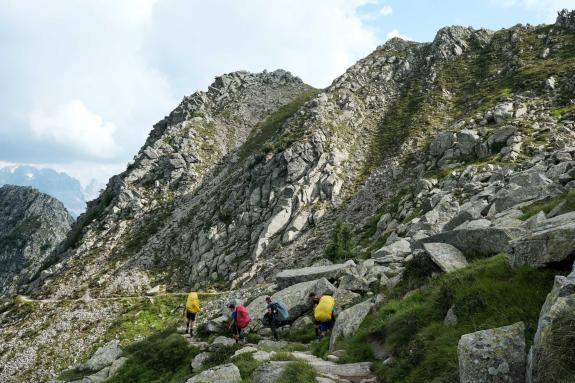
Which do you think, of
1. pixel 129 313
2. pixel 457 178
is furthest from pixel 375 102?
pixel 129 313

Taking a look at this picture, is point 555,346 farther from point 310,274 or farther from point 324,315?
point 310,274

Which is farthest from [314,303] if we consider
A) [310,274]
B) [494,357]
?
[494,357]

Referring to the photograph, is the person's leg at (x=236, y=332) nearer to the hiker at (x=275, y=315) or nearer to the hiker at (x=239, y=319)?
the hiker at (x=239, y=319)

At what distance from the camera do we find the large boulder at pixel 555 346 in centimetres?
721

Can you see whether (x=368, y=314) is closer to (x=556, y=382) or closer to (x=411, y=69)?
(x=556, y=382)

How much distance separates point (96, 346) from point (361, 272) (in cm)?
3679

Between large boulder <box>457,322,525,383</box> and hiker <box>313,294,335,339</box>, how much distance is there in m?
10.7

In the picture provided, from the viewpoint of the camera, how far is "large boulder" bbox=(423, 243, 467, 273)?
16.5 metres

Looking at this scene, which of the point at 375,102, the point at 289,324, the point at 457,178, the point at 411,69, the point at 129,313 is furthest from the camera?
the point at 411,69

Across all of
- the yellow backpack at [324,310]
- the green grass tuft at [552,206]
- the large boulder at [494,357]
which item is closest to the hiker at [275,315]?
the yellow backpack at [324,310]

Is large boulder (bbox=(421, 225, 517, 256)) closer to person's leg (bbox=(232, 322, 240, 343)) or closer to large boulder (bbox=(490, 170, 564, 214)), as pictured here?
large boulder (bbox=(490, 170, 564, 214))

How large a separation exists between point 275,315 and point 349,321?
5.81 metres

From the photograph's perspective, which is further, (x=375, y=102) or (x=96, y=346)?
(x=375, y=102)

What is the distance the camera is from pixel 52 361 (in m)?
45.8
